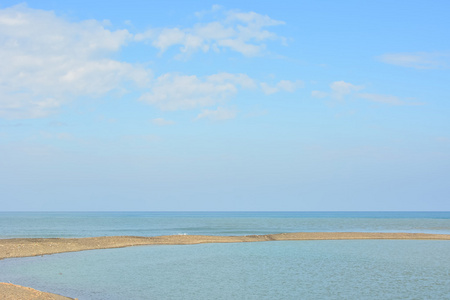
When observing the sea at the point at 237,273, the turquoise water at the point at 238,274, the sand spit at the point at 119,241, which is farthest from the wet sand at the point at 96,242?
the turquoise water at the point at 238,274

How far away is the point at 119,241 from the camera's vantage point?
48406mm

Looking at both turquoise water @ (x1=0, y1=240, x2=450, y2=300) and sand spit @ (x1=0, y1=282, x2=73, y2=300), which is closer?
sand spit @ (x1=0, y1=282, x2=73, y2=300)

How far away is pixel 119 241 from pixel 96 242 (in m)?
2.78

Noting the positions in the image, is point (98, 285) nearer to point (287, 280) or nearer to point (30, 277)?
point (30, 277)

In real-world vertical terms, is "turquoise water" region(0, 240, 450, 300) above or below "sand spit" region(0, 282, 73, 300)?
below

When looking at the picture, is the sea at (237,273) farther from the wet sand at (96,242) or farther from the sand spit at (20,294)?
the wet sand at (96,242)

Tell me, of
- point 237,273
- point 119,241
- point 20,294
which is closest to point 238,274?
point 237,273

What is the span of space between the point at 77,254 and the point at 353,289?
2628cm

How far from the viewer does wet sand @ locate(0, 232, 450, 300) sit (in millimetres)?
20583

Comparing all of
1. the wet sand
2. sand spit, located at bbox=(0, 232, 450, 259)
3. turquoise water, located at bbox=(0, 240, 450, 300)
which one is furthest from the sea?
sand spit, located at bbox=(0, 232, 450, 259)

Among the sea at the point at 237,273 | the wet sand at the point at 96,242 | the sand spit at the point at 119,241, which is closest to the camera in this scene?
the wet sand at the point at 96,242

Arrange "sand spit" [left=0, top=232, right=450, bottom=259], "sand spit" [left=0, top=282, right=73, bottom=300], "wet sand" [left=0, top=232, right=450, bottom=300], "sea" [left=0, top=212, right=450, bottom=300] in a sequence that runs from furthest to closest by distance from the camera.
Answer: "sand spit" [left=0, top=232, right=450, bottom=259], "sea" [left=0, top=212, right=450, bottom=300], "wet sand" [left=0, top=232, right=450, bottom=300], "sand spit" [left=0, top=282, right=73, bottom=300]

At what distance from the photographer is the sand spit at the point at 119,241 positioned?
39.1m

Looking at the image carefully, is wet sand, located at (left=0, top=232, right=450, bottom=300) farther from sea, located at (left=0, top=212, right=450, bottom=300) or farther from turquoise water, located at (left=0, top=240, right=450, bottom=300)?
turquoise water, located at (left=0, top=240, right=450, bottom=300)
